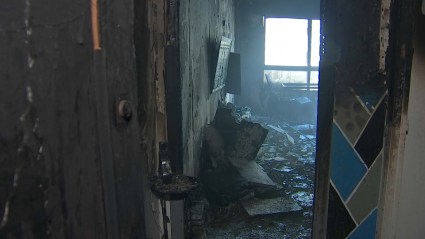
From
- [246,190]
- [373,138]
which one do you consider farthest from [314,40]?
[373,138]

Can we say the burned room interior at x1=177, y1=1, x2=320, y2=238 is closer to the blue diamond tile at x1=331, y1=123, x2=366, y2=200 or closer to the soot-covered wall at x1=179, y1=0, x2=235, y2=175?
the soot-covered wall at x1=179, y1=0, x2=235, y2=175

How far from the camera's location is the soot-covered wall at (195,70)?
250 cm

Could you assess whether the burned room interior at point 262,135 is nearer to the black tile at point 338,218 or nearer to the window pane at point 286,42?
the window pane at point 286,42

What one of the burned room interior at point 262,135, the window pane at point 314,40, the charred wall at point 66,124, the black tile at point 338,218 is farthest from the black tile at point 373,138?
the window pane at point 314,40

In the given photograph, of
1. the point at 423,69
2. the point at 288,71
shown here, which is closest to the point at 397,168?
the point at 423,69

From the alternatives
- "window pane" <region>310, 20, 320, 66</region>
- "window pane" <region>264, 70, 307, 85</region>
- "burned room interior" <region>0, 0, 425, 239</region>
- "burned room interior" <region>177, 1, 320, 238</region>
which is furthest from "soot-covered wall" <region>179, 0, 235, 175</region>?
"window pane" <region>310, 20, 320, 66</region>

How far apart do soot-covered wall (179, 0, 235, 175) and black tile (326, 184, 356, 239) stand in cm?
149

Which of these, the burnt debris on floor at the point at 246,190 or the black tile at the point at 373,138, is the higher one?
the black tile at the point at 373,138

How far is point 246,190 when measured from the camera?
3377mm

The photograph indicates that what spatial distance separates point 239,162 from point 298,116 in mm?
5222

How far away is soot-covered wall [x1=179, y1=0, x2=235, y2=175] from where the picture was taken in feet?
8.20

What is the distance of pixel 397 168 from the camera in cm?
107

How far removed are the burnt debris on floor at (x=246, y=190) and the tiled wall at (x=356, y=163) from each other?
121 centimetres

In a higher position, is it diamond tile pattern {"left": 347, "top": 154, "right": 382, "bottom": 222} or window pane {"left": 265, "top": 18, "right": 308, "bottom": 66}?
window pane {"left": 265, "top": 18, "right": 308, "bottom": 66}
